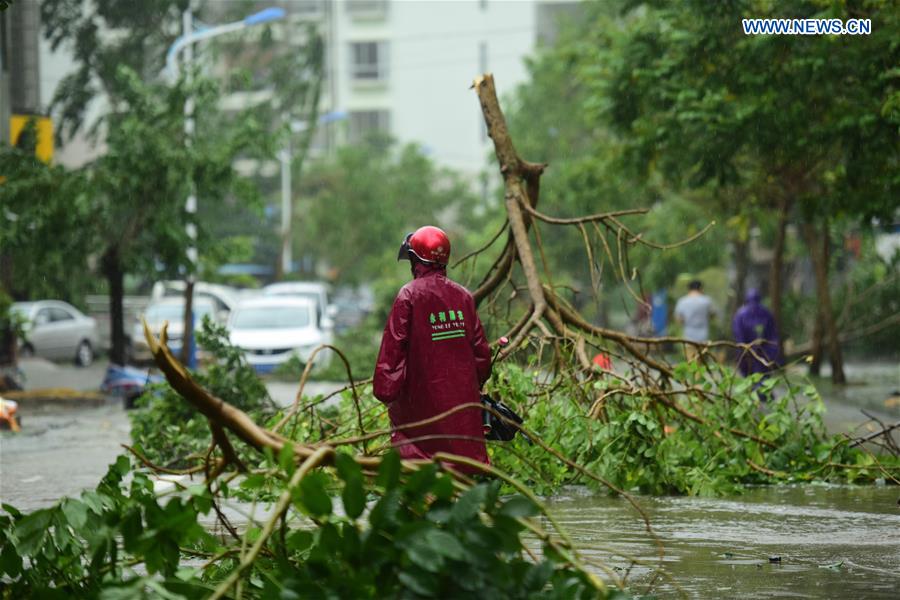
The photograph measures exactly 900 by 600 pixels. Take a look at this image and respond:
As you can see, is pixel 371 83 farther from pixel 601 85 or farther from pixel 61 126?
pixel 601 85

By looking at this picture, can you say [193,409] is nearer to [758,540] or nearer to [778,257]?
[758,540]

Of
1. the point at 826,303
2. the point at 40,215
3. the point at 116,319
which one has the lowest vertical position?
the point at 116,319

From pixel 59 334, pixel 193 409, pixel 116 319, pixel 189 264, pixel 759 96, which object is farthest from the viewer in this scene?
pixel 59 334

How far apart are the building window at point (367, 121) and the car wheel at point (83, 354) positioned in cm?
4506

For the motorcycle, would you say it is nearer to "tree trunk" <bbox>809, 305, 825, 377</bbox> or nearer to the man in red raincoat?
the man in red raincoat

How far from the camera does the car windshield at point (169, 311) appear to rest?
3256cm

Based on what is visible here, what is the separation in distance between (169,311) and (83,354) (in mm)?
2669

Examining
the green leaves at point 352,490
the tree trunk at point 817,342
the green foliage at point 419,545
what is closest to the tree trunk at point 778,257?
the tree trunk at point 817,342

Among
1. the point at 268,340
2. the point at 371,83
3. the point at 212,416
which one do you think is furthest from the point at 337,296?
the point at 212,416

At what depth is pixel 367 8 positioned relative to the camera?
7775 centimetres

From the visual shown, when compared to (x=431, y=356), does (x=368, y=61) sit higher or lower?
higher

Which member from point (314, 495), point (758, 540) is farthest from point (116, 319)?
point (314, 495)

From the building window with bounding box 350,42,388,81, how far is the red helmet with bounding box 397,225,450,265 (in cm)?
7259

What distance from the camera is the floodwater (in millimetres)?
6754
